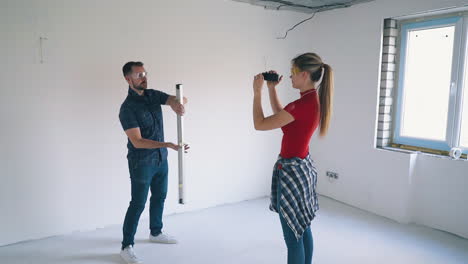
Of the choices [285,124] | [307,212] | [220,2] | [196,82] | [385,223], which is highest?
[220,2]

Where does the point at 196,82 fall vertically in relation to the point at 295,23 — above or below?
below

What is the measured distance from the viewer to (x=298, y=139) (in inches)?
72.4

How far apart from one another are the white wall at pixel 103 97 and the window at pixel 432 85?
4.64 feet

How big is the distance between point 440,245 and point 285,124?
1.95 m

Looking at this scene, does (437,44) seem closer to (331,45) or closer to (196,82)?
(331,45)

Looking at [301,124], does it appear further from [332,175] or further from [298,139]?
[332,175]

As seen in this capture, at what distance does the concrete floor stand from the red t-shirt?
107 centimetres

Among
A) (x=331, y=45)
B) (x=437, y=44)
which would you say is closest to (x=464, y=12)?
(x=437, y=44)

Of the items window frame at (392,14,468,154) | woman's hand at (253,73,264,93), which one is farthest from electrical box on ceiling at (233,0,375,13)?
woman's hand at (253,73,264,93)

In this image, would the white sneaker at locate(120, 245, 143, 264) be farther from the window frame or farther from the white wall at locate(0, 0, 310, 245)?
the window frame

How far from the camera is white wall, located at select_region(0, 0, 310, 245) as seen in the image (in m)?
2.65

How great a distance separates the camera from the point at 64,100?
2.80 m

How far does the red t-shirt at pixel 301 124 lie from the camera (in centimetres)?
178

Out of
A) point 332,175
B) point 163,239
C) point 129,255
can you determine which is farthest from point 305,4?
point 129,255
